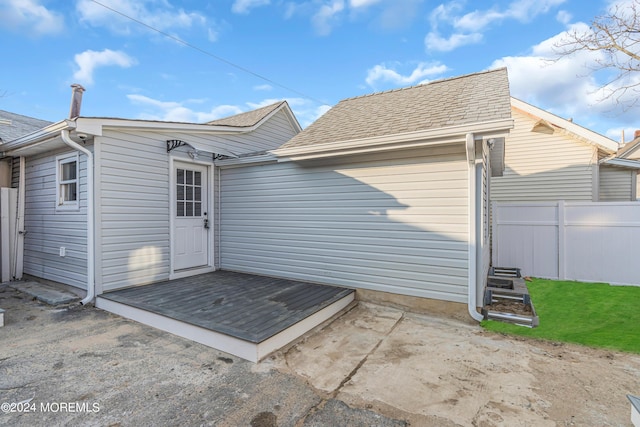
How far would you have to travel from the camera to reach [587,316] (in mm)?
4039

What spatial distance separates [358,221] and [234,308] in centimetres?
231

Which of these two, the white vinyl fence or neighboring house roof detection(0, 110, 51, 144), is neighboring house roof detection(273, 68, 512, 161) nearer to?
the white vinyl fence

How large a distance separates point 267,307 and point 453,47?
9.34 meters

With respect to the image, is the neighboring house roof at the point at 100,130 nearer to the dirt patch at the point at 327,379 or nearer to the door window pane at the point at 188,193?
the door window pane at the point at 188,193

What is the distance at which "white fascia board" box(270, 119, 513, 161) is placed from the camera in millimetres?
3557

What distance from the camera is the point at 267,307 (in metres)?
3.96

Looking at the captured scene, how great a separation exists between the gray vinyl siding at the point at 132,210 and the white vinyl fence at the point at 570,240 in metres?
7.06

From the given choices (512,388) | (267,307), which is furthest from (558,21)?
(267,307)

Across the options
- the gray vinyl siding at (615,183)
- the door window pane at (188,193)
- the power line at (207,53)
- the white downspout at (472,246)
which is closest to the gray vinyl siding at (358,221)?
the white downspout at (472,246)

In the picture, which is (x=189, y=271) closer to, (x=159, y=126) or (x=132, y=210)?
(x=132, y=210)

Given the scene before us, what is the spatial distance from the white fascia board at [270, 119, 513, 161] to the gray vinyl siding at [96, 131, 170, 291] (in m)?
2.21

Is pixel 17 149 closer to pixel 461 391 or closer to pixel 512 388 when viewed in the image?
pixel 461 391

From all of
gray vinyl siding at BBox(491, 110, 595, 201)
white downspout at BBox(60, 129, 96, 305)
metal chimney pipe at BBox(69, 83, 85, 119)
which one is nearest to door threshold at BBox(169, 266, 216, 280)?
white downspout at BBox(60, 129, 96, 305)

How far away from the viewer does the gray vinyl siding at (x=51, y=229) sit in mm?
4871
